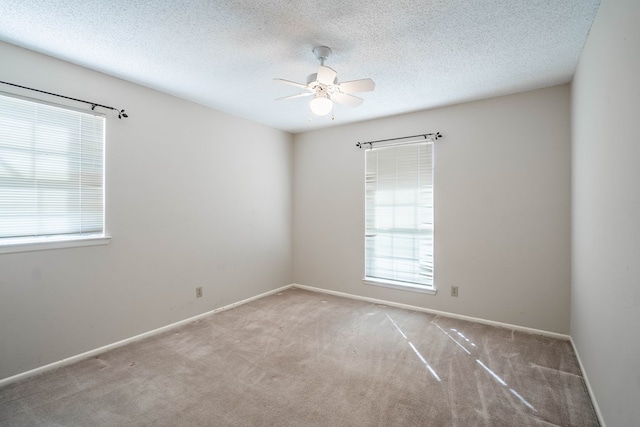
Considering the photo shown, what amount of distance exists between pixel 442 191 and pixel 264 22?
272 centimetres

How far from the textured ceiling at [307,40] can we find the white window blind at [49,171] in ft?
1.70

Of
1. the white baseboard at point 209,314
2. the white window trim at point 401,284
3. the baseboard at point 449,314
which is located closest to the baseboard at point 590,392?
the baseboard at point 449,314

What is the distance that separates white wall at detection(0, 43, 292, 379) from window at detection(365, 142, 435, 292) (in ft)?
5.01

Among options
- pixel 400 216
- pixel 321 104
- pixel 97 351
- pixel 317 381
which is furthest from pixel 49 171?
pixel 400 216

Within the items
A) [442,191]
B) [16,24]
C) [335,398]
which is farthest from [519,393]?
[16,24]

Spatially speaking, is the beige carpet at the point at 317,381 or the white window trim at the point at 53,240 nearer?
the beige carpet at the point at 317,381

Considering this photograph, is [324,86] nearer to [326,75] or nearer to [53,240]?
[326,75]

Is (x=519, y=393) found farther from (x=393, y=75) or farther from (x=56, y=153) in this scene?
(x=56, y=153)

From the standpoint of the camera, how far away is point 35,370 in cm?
234

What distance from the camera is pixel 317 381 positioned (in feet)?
7.45

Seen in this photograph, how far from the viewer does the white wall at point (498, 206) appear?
3.02m

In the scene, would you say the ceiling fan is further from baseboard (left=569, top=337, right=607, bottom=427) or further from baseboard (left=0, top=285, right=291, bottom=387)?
baseboard (left=0, top=285, right=291, bottom=387)

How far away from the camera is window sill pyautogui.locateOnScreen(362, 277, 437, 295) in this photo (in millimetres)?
3765

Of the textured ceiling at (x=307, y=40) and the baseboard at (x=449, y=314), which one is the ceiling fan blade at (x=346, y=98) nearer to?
the textured ceiling at (x=307, y=40)
